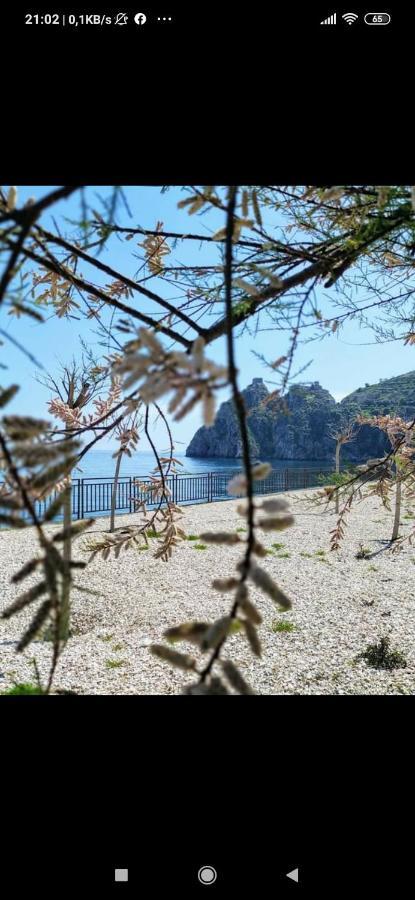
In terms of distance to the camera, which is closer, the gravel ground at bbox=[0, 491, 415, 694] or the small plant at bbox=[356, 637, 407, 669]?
the gravel ground at bbox=[0, 491, 415, 694]
